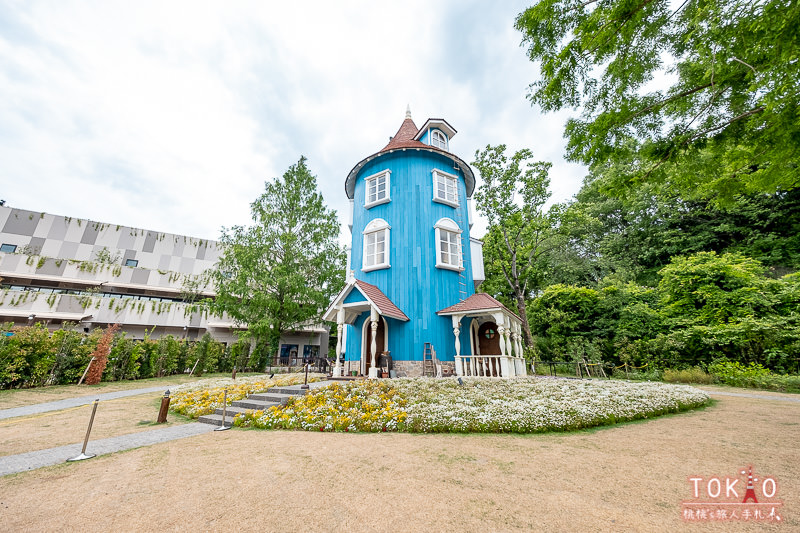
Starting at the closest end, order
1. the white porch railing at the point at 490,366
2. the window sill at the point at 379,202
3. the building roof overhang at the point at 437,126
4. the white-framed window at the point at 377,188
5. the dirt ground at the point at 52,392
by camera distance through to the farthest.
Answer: the dirt ground at the point at 52,392
the white porch railing at the point at 490,366
the window sill at the point at 379,202
the white-framed window at the point at 377,188
the building roof overhang at the point at 437,126

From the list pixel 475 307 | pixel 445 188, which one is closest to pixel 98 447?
pixel 475 307

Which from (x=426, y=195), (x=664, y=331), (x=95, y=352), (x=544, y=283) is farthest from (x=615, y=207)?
(x=95, y=352)

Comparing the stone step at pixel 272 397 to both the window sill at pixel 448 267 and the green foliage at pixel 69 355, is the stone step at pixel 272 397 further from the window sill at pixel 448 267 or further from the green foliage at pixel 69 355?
the green foliage at pixel 69 355

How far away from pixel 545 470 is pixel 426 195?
13034 mm

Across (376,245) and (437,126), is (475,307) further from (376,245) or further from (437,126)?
(437,126)

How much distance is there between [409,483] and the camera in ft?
12.5

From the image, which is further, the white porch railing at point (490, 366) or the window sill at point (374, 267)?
the window sill at point (374, 267)

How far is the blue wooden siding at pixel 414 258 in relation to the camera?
13.5 m

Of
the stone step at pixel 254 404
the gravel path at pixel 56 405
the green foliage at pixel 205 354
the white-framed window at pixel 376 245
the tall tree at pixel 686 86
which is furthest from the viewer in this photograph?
the green foliage at pixel 205 354

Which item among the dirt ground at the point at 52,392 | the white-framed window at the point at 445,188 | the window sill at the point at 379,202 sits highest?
the white-framed window at the point at 445,188

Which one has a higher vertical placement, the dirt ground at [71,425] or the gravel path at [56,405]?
the gravel path at [56,405]

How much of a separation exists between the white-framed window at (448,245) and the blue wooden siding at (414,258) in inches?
10.3

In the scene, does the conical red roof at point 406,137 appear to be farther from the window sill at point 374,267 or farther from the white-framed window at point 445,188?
the window sill at point 374,267

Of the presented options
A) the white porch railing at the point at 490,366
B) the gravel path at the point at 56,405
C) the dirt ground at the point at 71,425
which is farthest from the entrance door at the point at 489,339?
the gravel path at the point at 56,405
